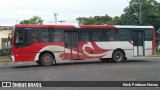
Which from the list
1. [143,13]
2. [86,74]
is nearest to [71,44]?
[86,74]

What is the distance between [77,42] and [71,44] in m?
0.47

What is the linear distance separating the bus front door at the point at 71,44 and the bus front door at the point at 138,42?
5.06m

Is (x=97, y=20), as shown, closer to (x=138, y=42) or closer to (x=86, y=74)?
(x=138, y=42)

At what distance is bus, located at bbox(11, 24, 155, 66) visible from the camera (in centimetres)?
2212

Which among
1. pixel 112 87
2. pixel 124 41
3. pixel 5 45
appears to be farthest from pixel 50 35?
pixel 5 45

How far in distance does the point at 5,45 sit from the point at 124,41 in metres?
34.1

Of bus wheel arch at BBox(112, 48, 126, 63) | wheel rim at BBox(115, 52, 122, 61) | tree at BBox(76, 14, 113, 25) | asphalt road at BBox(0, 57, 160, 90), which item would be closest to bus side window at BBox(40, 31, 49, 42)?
asphalt road at BBox(0, 57, 160, 90)

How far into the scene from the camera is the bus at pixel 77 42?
72.6 ft

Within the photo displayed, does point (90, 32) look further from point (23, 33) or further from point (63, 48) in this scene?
point (23, 33)

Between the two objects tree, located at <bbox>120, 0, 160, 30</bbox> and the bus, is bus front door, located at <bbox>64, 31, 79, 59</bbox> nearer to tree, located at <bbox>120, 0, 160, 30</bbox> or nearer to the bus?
the bus

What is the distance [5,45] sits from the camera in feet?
183

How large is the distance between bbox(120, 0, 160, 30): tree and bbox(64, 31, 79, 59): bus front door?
4516 centimetres

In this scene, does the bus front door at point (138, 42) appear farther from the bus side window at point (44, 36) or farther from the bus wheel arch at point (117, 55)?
the bus side window at point (44, 36)

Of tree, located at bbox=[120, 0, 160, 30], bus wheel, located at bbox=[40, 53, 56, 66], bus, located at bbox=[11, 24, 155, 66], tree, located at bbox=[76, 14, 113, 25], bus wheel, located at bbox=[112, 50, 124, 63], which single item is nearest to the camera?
bus, located at bbox=[11, 24, 155, 66]
